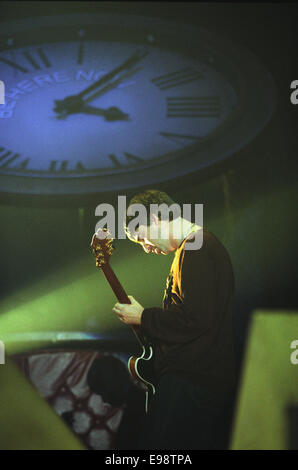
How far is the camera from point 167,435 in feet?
6.47

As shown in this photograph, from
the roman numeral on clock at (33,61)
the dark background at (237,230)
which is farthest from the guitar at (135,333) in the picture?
the roman numeral on clock at (33,61)

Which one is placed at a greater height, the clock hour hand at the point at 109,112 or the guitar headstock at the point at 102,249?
the clock hour hand at the point at 109,112

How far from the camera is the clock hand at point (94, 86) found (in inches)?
95.0

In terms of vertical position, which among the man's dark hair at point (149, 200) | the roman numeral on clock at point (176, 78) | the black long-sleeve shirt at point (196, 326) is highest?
the roman numeral on clock at point (176, 78)

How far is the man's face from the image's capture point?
2068 millimetres

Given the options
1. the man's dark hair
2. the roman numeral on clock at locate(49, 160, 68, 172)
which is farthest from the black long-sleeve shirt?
the roman numeral on clock at locate(49, 160, 68, 172)

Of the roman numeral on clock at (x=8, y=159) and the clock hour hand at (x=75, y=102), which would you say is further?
the clock hour hand at (x=75, y=102)

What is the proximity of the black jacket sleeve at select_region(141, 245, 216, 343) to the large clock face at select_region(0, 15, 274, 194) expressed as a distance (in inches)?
19.8

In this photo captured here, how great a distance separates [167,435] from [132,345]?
15.3 inches

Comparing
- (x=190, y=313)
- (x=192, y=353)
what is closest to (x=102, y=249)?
(x=190, y=313)

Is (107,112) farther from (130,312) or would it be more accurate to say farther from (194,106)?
(130,312)

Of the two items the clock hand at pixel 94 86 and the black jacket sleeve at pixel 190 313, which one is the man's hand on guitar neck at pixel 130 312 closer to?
the black jacket sleeve at pixel 190 313

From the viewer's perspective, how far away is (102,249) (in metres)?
2.06

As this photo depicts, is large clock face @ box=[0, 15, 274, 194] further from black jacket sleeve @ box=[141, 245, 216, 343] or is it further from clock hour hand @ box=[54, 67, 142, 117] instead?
black jacket sleeve @ box=[141, 245, 216, 343]
